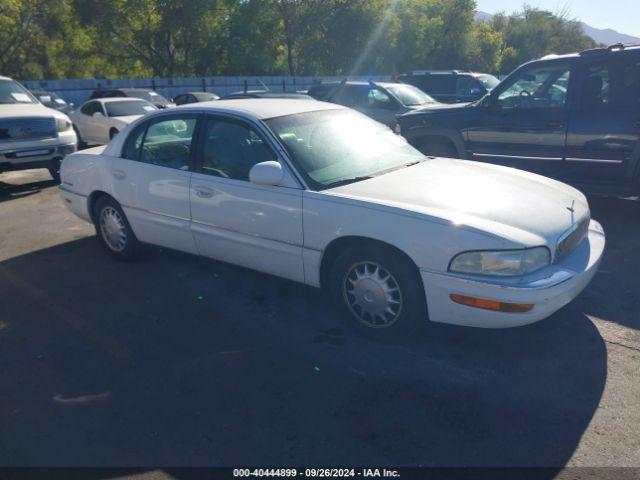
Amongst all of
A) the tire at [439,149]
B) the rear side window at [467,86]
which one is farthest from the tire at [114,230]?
the rear side window at [467,86]

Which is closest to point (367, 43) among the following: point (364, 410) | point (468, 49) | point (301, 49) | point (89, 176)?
point (301, 49)

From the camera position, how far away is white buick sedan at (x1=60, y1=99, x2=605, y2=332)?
10.6 ft

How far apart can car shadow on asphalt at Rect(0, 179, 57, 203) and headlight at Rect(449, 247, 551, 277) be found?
7697mm

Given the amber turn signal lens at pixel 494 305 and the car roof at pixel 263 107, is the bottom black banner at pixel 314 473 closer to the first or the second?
the amber turn signal lens at pixel 494 305

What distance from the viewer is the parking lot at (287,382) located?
2.70 meters

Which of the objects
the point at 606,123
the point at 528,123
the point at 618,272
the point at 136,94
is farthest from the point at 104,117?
the point at 618,272

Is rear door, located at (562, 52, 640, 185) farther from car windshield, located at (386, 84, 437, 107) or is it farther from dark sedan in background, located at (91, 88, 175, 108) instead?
dark sedan in background, located at (91, 88, 175, 108)

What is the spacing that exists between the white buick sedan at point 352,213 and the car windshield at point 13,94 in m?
5.61

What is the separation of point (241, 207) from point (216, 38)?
101 ft

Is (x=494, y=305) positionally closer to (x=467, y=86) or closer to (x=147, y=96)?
(x=467, y=86)

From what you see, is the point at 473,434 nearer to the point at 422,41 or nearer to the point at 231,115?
the point at 231,115

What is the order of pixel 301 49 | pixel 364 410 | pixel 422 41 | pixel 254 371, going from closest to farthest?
pixel 364 410 → pixel 254 371 → pixel 301 49 → pixel 422 41

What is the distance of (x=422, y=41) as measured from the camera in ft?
131

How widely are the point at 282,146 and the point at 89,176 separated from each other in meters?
2.44
